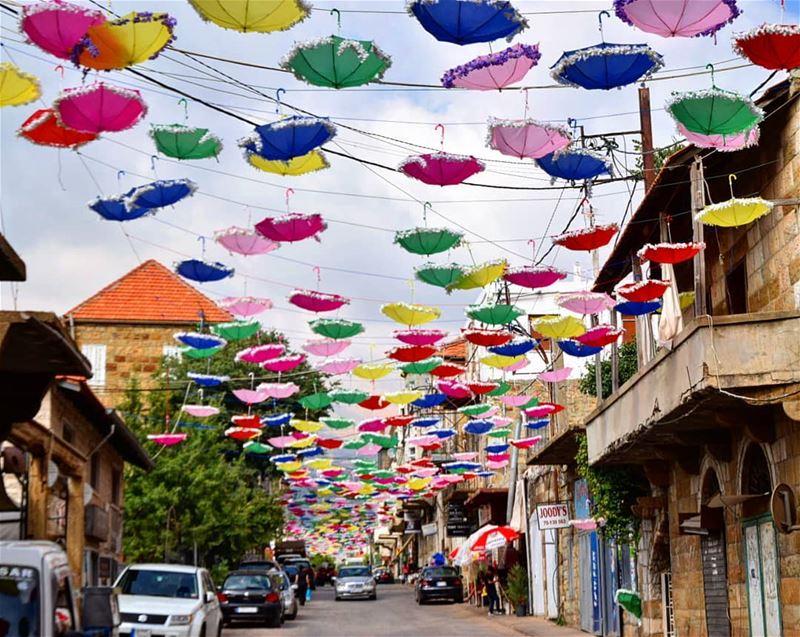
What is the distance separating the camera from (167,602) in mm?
18609

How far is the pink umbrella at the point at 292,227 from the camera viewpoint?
15219 mm

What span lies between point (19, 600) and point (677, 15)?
25.9 feet

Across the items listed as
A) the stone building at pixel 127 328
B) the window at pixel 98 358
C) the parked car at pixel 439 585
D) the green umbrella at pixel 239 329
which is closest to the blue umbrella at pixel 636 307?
the green umbrella at pixel 239 329

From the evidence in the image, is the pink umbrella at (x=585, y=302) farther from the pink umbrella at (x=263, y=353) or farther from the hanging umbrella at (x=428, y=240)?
the pink umbrella at (x=263, y=353)

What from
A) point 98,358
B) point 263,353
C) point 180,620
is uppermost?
point 98,358

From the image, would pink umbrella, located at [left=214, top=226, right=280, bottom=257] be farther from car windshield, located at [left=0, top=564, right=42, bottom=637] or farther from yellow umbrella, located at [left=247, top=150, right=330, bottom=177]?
car windshield, located at [left=0, top=564, right=42, bottom=637]

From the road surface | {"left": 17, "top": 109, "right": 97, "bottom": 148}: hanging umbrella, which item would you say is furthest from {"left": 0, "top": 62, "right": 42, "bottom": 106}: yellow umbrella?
the road surface

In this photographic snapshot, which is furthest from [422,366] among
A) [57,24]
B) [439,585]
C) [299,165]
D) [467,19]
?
[439,585]

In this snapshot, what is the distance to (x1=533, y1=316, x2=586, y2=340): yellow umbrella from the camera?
19.8 m

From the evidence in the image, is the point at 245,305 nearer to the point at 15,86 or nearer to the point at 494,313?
the point at 494,313

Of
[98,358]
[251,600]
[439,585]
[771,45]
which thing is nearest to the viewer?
[771,45]

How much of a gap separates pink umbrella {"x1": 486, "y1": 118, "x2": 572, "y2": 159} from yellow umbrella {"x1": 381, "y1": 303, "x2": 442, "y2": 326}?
658cm

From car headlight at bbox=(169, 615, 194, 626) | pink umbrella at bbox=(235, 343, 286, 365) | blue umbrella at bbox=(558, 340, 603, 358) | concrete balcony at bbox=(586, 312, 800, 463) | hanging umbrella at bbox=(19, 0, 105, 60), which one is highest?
hanging umbrella at bbox=(19, 0, 105, 60)

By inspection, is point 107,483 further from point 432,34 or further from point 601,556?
point 432,34
